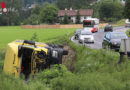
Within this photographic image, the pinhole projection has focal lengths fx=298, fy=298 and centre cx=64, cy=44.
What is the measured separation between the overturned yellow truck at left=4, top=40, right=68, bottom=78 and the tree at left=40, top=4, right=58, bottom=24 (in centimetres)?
9709

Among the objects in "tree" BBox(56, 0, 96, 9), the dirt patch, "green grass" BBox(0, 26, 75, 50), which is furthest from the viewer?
"tree" BBox(56, 0, 96, 9)

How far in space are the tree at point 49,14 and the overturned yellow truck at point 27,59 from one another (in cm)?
9709

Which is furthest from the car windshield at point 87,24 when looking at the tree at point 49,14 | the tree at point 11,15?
the tree at point 11,15

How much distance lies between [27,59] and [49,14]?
98.9 meters

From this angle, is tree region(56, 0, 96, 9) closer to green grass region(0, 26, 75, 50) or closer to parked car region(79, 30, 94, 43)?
green grass region(0, 26, 75, 50)

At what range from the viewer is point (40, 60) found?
40.0ft

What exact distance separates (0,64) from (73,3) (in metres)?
134

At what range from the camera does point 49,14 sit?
110625 millimetres

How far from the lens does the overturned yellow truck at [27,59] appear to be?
1188 cm

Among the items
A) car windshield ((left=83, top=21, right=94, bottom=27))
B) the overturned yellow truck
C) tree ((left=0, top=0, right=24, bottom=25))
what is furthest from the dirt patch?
tree ((left=0, top=0, right=24, bottom=25))

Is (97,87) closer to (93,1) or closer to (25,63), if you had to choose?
(25,63)

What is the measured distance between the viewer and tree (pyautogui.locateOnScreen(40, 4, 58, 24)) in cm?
10906

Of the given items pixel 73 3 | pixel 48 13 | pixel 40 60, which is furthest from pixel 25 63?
pixel 73 3

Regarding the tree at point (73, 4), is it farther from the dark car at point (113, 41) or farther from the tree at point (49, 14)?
the dark car at point (113, 41)
